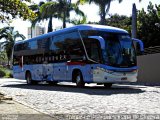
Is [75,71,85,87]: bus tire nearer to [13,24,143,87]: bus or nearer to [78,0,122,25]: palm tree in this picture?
[13,24,143,87]: bus

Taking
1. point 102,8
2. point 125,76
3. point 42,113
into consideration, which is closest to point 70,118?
point 42,113

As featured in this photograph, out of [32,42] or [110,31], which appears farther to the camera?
[32,42]

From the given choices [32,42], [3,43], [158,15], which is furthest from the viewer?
[3,43]

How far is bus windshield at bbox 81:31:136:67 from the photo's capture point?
70.8 ft

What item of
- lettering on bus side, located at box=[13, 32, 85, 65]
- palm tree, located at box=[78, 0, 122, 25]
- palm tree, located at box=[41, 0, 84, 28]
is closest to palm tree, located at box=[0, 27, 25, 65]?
palm tree, located at box=[41, 0, 84, 28]

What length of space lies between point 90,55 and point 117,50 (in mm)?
1490

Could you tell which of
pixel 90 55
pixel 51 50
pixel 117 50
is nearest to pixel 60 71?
pixel 51 50

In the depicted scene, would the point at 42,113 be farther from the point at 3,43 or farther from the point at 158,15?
the point at 3,43

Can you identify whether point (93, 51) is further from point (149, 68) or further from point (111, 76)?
point (149, 68)

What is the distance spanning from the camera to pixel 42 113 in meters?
11.3

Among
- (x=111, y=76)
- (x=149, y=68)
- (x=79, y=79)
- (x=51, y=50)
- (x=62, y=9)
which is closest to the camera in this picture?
(x=111, y=76)

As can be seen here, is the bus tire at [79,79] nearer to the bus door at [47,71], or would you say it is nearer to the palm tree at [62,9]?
the bus door at [47,71]

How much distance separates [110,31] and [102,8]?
65.7 ft

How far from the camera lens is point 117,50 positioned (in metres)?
21.9
